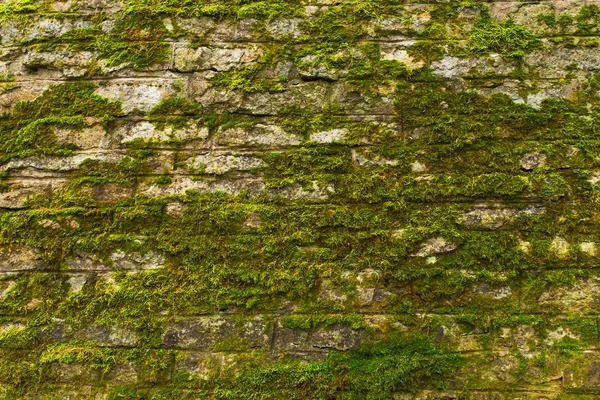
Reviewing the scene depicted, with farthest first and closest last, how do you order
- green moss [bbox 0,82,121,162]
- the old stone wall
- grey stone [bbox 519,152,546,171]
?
green moss [bbox 0,82,121,162], grey stone [bbox 519,152,546,171], the old stone wall

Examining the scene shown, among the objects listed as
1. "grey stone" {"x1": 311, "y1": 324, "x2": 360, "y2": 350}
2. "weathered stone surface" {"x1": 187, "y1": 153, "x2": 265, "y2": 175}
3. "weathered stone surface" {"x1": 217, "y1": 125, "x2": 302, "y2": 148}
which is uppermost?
"weathered stone surface" {"x1": 217, "y1": 125, "x2": 302, "y2": 148}

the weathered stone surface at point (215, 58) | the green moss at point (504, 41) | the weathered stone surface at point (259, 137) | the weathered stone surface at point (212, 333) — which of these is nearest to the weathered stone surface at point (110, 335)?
the weathered stone surface at point (212, 333)

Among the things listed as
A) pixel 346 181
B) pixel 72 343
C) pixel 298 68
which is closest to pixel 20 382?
pixel 72 343

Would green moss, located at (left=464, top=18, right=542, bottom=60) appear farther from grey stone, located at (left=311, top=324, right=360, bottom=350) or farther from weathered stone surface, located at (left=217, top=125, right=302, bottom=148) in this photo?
grey stone, located at (left=311, top=324, right=360, bottom=350)

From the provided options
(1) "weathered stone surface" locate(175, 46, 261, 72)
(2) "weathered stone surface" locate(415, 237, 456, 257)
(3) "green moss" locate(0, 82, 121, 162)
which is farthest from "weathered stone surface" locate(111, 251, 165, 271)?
(2) "weathered stone surface" locate(415, 237, 456, 257)

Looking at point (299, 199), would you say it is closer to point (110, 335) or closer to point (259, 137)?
point (259, 137)

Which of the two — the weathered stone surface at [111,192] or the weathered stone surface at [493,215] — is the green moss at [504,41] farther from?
the weathered stone surface at [111,192]

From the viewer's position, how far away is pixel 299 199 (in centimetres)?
215

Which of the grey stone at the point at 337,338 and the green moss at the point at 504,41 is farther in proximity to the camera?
the green moss at the point at 504,41

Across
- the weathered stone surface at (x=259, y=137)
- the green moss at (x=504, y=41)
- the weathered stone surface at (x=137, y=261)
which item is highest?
the green moss at (x=504, y=41)

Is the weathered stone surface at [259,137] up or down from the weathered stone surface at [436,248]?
up

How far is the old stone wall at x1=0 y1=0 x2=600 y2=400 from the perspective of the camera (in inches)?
78.8

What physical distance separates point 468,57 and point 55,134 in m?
2.30

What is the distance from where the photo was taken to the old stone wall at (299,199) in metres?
2.00
